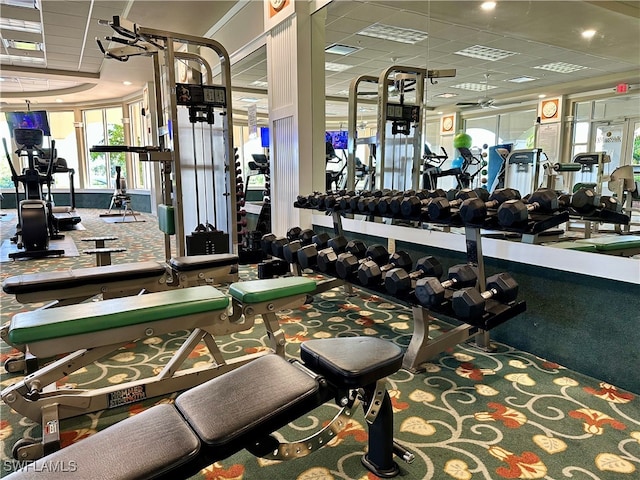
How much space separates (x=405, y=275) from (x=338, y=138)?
4.56 meters

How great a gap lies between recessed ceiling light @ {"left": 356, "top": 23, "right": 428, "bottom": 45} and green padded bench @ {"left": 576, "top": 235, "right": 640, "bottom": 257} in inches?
120

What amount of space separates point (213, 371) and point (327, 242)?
4.24 ft

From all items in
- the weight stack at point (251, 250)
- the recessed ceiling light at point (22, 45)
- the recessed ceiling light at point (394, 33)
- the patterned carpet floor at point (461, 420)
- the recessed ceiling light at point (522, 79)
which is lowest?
the patterned carpet floor at point (461, 420)

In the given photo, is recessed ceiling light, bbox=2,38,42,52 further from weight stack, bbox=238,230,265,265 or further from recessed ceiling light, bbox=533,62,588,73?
recessed ceiling light, bbox=533,62,588,73

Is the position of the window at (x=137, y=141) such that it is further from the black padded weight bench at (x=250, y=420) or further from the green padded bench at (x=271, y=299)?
the black padded weight bench at (x=250, y=420)

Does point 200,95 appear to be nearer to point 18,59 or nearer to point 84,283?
point 84,283

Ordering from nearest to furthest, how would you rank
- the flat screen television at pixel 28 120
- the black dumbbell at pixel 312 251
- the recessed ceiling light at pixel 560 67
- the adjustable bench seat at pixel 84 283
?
1. the adjustable bench seat at pixel 84 283
2. the black dumbbell at pixel 312 251
3. the recessed ceiling light at pixel 560 67
4. the flat screen television at pixel 28 120

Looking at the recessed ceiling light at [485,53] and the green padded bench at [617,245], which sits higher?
the recessed ceiling light at [485,53]

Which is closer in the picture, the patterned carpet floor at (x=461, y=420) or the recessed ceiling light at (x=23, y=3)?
the patterned carpet floor at (x=461, y=420)

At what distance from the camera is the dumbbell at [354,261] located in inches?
97.4

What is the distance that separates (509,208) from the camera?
1.84 m

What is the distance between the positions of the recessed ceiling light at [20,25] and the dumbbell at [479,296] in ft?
26.1

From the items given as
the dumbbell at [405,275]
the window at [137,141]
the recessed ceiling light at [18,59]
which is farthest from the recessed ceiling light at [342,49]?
the window at [137,141]

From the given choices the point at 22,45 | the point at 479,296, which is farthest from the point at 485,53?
the point at 22,45
